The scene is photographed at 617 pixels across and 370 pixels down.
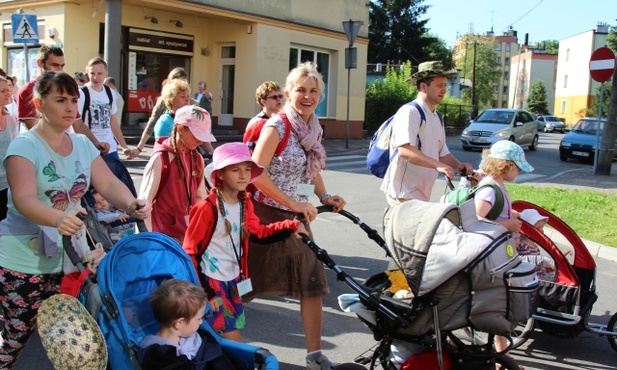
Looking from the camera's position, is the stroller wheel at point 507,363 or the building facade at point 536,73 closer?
the stroller wheel at point 507,363

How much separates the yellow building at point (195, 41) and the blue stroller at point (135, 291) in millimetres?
15559

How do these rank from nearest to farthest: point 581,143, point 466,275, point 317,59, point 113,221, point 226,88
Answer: point 466,275
point 113,221
point 581,143
point 226,88
point 317,59

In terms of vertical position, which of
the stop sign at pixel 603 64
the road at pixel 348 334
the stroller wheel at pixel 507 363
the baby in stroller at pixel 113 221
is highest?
the stop sign at pixel 603 64

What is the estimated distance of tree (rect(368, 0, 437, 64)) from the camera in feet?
159

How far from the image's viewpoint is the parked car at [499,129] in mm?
22716

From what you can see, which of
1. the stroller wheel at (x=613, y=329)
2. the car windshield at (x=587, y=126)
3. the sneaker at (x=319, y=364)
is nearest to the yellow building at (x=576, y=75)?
the car windshield at (x=587, y=126)

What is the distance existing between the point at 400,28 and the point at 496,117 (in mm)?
26330

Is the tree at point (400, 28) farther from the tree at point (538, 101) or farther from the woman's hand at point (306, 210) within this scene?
the woman's hand at point (306, 210)

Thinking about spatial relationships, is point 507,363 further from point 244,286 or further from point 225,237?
point 225,237

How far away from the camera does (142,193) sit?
14.2ft

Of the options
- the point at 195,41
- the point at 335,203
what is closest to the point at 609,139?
the point at 335,203

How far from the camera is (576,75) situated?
72500mm

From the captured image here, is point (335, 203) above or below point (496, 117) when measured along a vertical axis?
below

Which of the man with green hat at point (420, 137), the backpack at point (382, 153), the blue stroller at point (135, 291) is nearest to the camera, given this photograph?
the blue stroller at point (135, 291)
